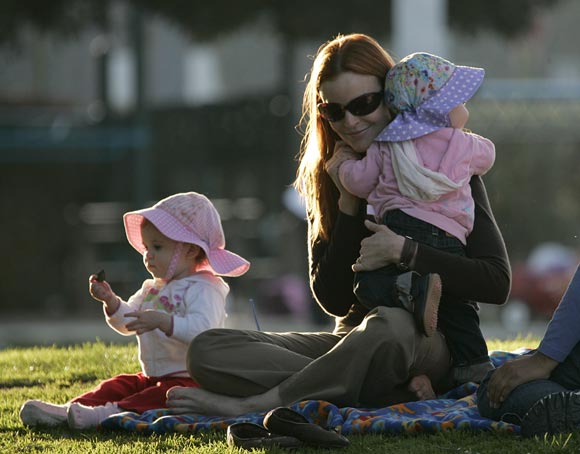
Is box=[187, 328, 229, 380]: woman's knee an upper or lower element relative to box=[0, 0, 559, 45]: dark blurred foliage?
lower

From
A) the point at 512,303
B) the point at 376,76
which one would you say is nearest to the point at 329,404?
the point at 376,76

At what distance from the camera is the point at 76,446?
3770mm

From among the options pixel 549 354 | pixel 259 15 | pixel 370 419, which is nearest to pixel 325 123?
pixel 370 419

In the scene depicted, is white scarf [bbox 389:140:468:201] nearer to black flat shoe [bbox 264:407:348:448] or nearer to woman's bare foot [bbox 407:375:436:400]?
woman's bare foot [bbox 407:375:436:400]

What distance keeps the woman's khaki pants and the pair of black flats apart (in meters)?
0.28

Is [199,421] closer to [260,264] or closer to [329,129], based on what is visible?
[329,129]

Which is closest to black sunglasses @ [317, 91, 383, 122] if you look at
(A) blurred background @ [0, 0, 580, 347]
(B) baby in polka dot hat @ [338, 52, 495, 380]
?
(B) baby in polka dot hat @ [338, 52, 495, 380]

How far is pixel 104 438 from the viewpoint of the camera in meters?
3.95

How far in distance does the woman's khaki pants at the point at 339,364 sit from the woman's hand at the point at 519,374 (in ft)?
1.04

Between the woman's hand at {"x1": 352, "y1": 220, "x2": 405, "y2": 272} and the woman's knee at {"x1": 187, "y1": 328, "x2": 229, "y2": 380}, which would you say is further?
the woman's knee at {"x1": 187, "y1": 328, "x2": 229, "y2": 380}

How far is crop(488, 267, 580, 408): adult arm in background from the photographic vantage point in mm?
3523

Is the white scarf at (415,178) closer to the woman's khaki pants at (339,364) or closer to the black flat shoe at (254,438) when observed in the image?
the woman's khaki pants at (339,364)

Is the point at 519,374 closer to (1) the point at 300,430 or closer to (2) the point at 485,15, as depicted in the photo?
(1) the point at 300,430

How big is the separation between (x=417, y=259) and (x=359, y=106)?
21.7 inches
